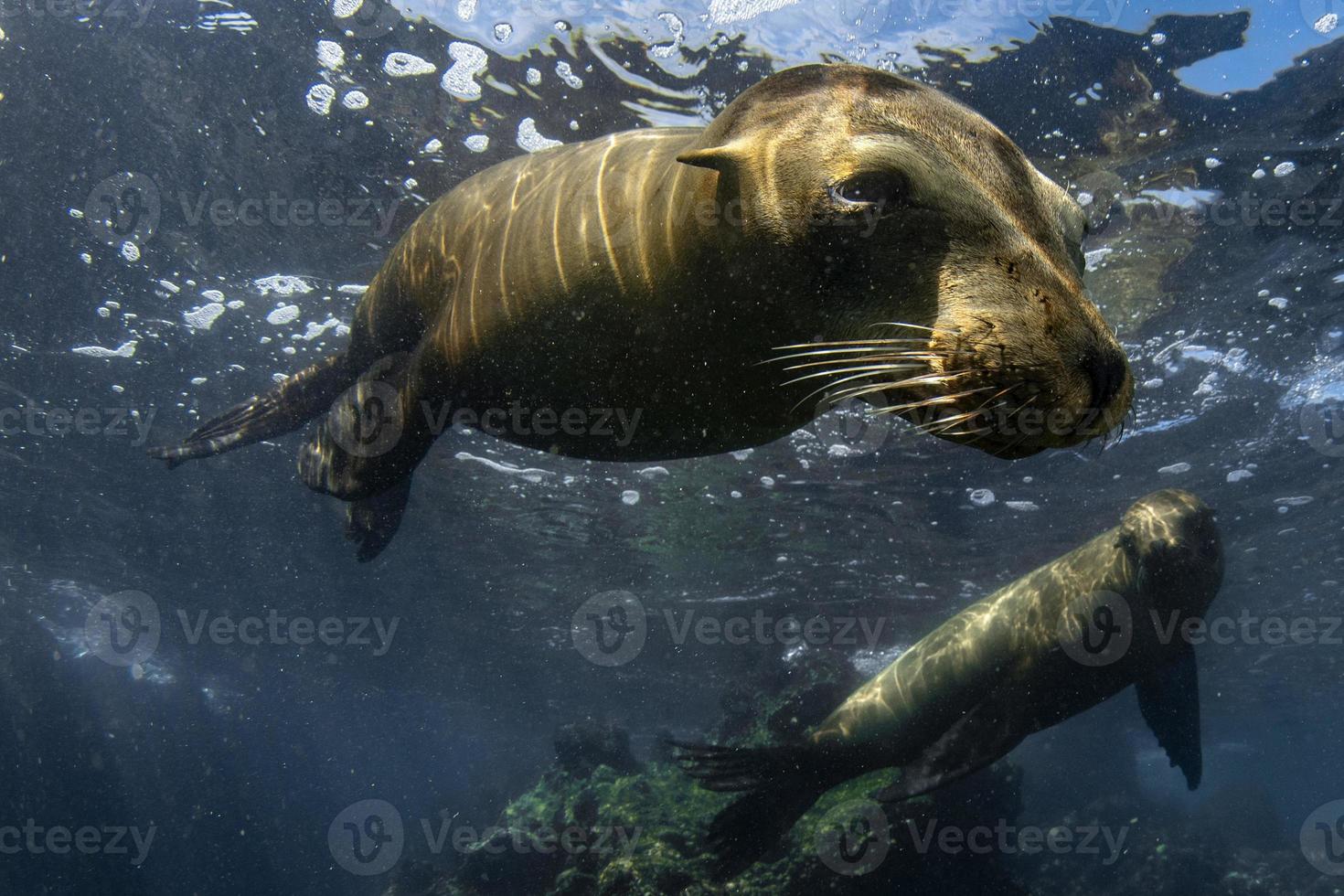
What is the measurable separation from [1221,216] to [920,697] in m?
6.36

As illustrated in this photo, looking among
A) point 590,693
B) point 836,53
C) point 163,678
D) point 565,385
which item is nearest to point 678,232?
point 565,385

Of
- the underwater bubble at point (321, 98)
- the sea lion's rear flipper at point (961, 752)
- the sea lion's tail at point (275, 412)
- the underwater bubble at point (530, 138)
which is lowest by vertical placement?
the sea lion's rear flipper at point (961, 752)

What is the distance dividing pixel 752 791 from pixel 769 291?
245 inches

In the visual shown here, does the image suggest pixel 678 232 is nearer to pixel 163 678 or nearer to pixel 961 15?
pixel 961 15

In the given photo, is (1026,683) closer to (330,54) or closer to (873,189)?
(873,189)

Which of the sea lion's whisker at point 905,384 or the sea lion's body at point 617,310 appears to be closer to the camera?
the sea lion's whisker at point 905,384

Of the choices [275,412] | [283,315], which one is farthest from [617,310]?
[283,315]

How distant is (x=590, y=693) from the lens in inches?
1622

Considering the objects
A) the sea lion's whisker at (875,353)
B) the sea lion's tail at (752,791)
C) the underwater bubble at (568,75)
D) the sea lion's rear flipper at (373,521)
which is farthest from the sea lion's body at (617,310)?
the sea lion's tail at (752,791)

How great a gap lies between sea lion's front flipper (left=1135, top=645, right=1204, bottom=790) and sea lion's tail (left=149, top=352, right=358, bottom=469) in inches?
323

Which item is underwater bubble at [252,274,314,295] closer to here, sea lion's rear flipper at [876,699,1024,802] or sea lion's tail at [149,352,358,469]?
sea lion's tail at [149,352,358,469]

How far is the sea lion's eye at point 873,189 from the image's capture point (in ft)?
5.88

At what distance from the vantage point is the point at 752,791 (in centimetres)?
700

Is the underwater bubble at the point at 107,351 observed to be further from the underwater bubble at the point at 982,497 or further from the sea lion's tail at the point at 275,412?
the underwater bubble at the point at 982,497
